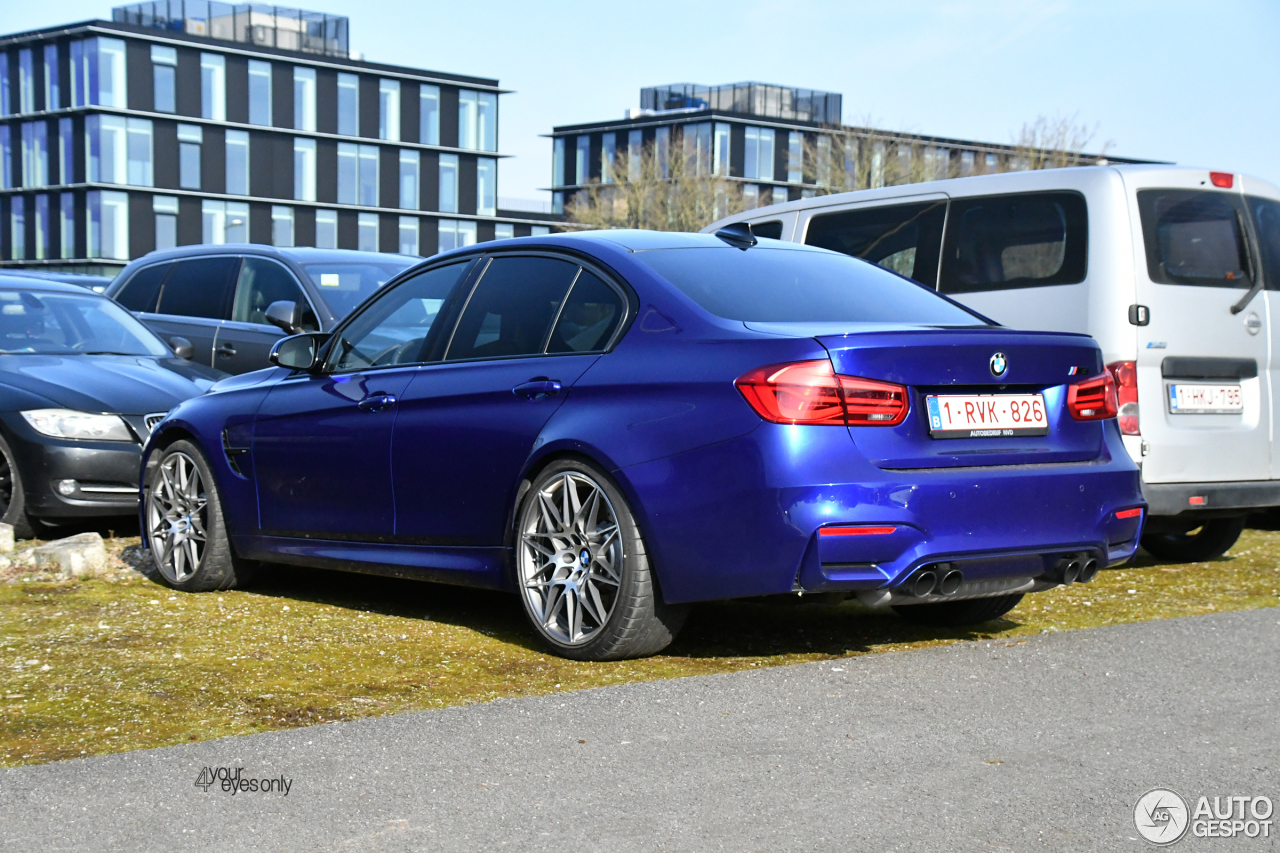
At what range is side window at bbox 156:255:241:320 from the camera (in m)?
12.3

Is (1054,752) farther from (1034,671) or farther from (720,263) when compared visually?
(720,263)

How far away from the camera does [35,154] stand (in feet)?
220

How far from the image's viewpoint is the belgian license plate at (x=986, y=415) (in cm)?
514

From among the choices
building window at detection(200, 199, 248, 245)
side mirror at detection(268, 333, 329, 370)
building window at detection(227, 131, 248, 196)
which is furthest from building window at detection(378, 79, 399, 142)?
side mirror at detection(268, 333, 329, 370)

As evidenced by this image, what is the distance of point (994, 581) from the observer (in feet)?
17.3

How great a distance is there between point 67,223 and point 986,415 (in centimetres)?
6683

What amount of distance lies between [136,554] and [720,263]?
424 centimetres

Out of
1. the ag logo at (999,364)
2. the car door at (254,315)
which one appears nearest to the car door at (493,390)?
the ag logo at (999,364)

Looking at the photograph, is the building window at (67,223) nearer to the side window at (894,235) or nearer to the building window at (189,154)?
the building window at (189,154)

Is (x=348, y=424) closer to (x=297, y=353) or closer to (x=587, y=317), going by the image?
(x=297, y=353)

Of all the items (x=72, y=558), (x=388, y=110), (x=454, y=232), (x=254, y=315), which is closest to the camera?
(x=72, y=558)

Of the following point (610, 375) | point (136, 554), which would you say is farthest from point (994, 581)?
point (136, 554)

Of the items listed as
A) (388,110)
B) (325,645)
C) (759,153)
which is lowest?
(325,645)

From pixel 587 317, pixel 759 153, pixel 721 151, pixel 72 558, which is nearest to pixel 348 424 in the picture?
pixel 587 317
